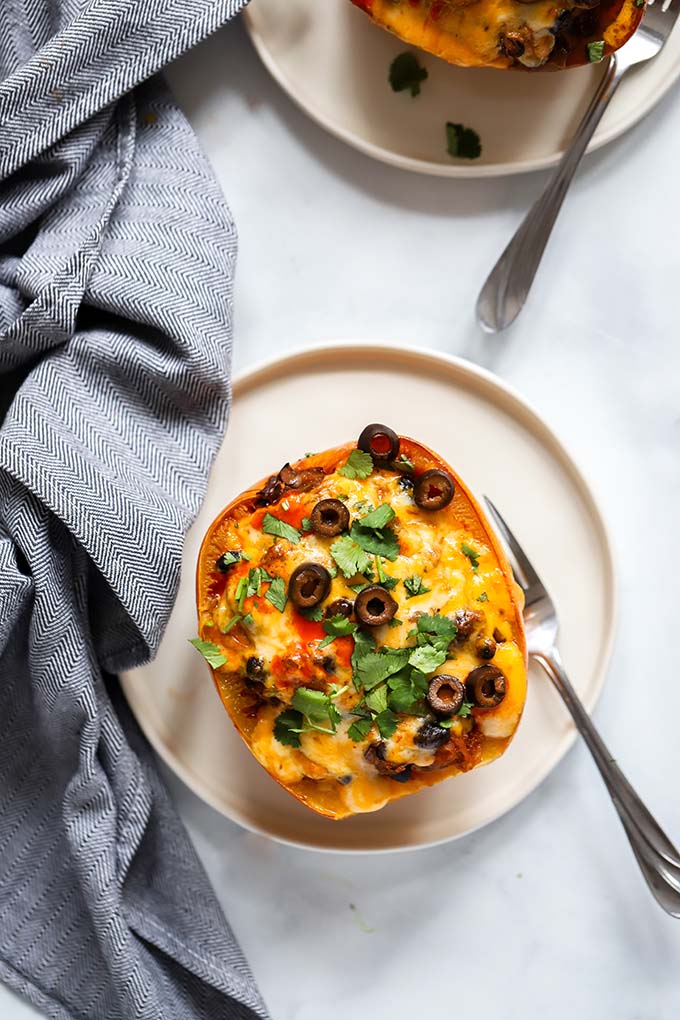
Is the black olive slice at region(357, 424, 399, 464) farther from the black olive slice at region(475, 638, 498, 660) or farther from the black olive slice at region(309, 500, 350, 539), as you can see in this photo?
the black olive slice at region(475, 638, 498, 660)

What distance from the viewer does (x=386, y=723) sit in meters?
1.70

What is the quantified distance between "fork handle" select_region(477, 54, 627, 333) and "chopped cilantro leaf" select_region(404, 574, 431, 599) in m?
0.61

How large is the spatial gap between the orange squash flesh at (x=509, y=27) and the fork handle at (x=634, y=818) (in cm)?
110

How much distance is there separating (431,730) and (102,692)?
68 cm

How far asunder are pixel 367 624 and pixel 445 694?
174mm

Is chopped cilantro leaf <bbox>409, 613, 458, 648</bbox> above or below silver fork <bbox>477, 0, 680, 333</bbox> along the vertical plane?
below

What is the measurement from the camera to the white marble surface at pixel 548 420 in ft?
6.80

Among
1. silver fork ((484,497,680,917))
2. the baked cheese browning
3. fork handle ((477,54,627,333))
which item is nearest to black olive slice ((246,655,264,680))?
the baked cheese browning

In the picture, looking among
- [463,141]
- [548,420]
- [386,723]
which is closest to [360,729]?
[386,723]

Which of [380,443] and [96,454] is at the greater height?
[380,443]

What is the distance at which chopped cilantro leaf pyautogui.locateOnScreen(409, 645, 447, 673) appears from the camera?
1.68m

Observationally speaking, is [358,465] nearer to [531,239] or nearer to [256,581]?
[256,581]

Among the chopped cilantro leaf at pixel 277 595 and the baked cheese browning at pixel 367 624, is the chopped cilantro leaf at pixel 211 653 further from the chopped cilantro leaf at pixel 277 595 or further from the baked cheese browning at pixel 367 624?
the chopped cilantro leaf at pixel 277 595

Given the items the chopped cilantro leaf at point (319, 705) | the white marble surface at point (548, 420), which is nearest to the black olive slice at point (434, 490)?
the chopped cilantro leaf at point (319, 705)
